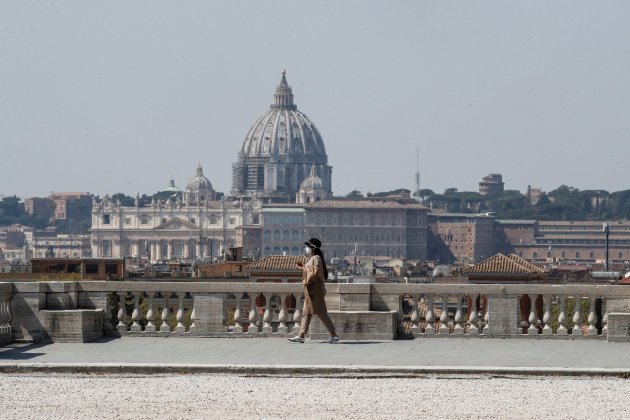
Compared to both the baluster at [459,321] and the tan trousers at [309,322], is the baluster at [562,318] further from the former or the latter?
the tan trousers at [309,322]

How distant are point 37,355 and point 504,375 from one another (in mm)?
4006

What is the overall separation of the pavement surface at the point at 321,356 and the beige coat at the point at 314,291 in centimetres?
32

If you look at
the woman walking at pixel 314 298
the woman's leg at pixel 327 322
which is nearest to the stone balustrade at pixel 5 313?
the woman walking at pixel 314 298

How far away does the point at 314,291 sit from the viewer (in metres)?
16.1

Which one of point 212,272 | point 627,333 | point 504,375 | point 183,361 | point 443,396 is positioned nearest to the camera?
point 443,396

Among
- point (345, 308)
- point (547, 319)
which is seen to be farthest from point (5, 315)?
point (547, 319)

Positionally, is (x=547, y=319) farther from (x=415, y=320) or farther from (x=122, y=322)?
(x=122, y=322)

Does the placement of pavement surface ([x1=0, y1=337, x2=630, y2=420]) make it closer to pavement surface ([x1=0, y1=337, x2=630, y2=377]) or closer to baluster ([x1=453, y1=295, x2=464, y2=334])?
pavement surface ([x1=0, y1=337, x2=630, y2=377])

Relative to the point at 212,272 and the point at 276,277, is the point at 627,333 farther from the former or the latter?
the point at 212,272

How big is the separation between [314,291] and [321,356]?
1.22 meters

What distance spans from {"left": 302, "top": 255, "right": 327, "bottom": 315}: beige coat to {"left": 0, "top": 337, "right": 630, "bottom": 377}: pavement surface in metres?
0.32

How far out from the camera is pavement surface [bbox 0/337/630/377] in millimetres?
13844

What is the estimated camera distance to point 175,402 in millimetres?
12320

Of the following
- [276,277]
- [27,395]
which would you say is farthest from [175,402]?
[276,277]
